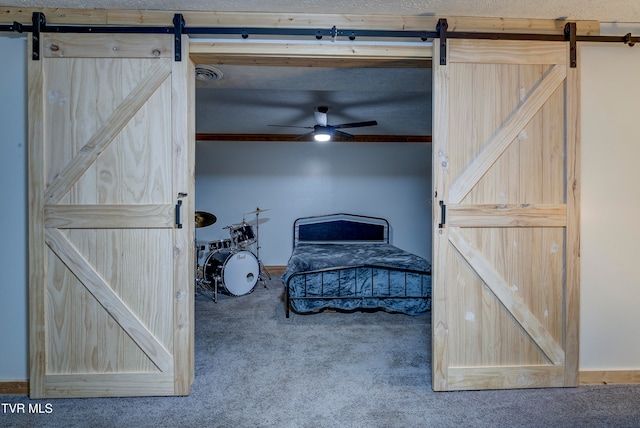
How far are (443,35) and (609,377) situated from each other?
2494 mm

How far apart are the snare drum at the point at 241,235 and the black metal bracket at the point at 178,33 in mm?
2931

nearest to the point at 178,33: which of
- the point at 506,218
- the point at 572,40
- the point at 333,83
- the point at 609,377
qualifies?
the point at 333,83

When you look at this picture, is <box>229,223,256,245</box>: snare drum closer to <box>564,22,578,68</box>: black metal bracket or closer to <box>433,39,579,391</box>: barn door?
<box>433,39,579,391</box>: barn door

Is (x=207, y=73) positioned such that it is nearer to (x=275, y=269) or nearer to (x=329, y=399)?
(x=329, y=399)

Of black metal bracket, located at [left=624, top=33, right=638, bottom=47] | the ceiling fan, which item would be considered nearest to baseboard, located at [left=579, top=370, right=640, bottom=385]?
black metal bracket, located at [left=624, top=33, right=638, bottom=47]

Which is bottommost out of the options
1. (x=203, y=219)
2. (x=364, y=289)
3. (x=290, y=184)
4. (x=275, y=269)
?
(x=275, y=269)

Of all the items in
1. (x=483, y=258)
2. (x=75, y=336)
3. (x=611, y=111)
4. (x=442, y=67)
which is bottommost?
(x=75, y=336)

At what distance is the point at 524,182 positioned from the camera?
7.45 feet

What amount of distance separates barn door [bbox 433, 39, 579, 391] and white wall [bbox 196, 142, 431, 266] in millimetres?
3917

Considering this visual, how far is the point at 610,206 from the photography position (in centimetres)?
234

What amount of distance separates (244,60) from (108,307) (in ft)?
5.93

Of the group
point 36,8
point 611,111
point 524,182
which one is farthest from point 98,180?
point 611,111

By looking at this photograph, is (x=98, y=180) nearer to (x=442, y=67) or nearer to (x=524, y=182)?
(x=442, y=67)

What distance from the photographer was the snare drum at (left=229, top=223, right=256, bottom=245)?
15.8 ft
